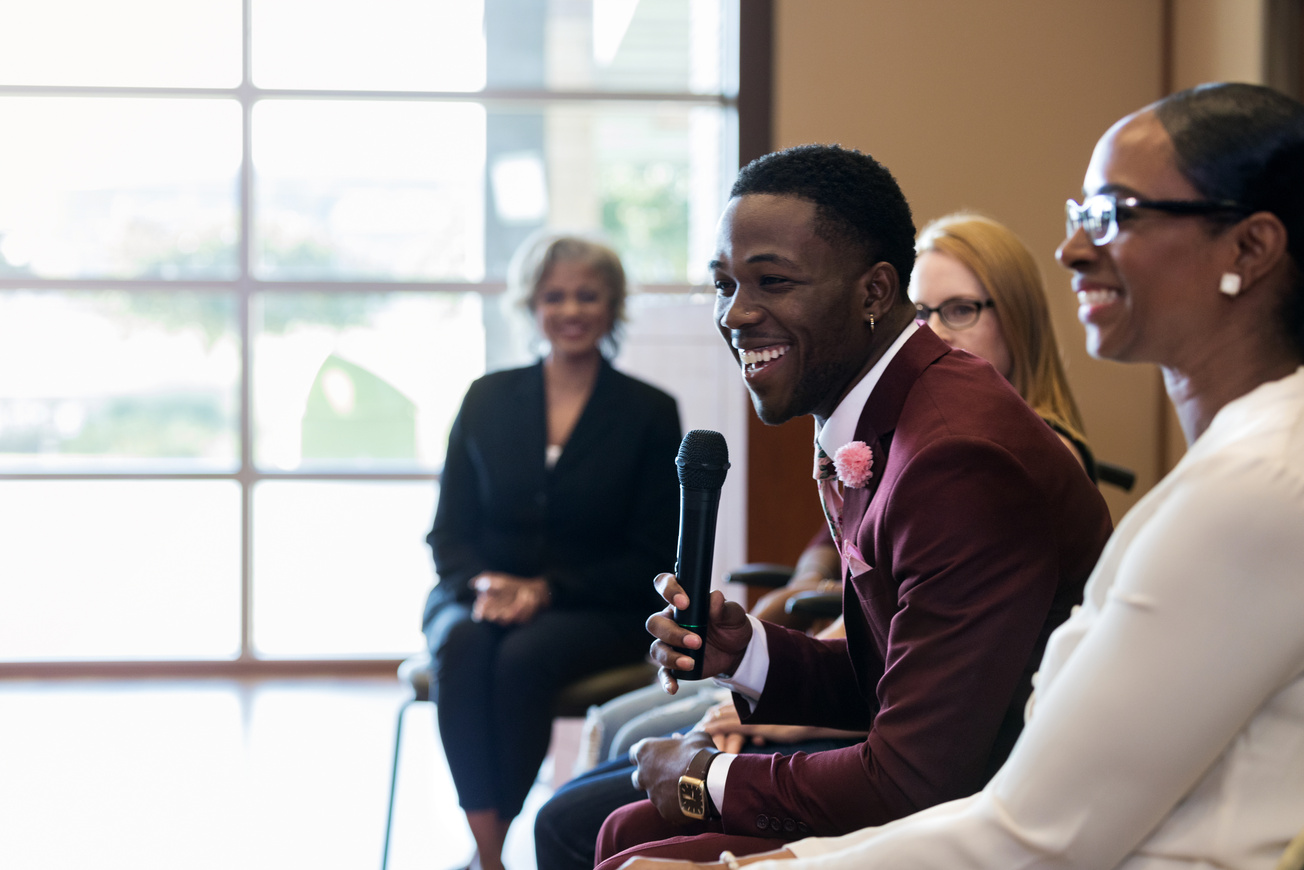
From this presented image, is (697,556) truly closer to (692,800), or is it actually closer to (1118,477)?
(692,800)

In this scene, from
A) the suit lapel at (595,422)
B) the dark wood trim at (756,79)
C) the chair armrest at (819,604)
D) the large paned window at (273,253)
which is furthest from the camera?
the large paned window at (273,253)

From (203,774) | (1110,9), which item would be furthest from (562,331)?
(1110,9)

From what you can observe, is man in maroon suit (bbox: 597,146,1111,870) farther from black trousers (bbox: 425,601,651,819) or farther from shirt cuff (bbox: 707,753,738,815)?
black trousers (bbox: 425,601,651,819)

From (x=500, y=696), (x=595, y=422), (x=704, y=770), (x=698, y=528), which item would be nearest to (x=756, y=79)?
(x=595, y=422)

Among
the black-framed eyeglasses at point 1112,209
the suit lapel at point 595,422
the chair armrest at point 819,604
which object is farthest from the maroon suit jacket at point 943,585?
the suit lapel at point 595,422

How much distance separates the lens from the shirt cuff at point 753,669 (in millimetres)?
1472

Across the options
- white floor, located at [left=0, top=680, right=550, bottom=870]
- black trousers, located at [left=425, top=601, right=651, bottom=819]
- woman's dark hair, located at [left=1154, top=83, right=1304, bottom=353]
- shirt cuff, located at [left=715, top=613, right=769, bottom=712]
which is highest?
woman's dark hair, located at [left=1154, top=83, right=1304, bottom=353]

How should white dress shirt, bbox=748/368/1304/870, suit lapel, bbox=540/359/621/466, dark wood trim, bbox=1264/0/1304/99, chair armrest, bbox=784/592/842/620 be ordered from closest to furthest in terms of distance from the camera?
white dress shirt, bbox=748/368/1304/870 → chair armrest, bbox=784/592/842/620 → suit lapel, bbox=540/359/621/466 → dark wood trim, bbox=1264/0/1304/99

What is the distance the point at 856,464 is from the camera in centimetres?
132

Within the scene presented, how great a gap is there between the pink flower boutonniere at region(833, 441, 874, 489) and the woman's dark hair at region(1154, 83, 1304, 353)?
0.49 m

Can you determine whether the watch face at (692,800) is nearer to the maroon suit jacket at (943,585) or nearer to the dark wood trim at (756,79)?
the maroon suit jacket at (943,585)

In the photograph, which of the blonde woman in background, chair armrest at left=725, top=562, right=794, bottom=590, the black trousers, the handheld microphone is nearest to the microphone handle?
the handheld microphone

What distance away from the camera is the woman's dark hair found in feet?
3.07

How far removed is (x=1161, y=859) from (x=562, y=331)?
2439 mm
